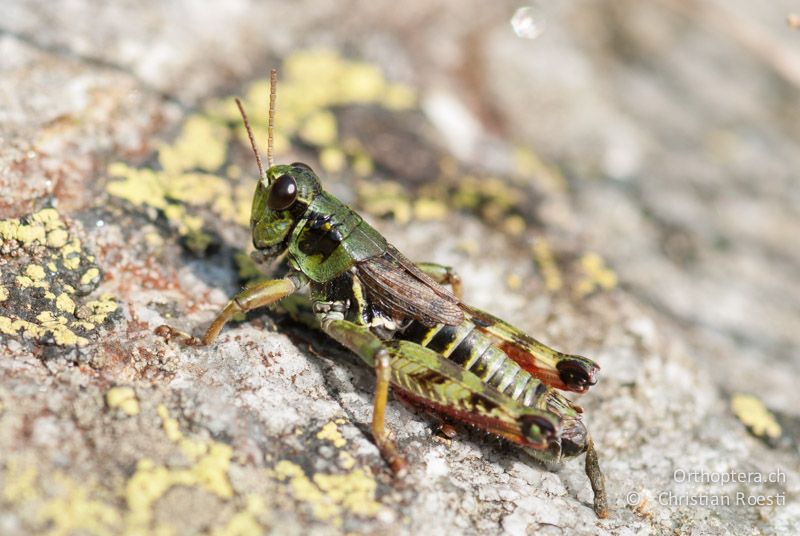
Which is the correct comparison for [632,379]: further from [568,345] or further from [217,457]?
[217,457]

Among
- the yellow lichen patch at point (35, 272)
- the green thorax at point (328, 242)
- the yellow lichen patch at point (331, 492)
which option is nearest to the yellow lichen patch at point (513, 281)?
the green thorax at point (328, 242)

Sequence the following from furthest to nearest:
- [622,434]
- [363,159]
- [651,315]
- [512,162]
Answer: [512,162] → [363,159] → [651,315] → [622,434]

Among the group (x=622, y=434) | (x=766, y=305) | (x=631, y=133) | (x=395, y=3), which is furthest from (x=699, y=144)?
(x=622, y=434)

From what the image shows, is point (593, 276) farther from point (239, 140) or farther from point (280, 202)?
point (239, 140)

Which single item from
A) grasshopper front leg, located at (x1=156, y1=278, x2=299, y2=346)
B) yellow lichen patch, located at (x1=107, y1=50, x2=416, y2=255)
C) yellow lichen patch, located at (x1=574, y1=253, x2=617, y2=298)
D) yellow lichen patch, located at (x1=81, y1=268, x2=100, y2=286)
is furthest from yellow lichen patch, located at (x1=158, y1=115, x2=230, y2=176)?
yellow lichen patch, located at (x1=574, y1=253, x2=617, y2=298)

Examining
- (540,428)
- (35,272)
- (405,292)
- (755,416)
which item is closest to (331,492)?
(540,428)

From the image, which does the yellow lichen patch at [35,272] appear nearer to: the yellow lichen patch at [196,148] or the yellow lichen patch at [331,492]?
the yellow lichen patch at [196,148]
